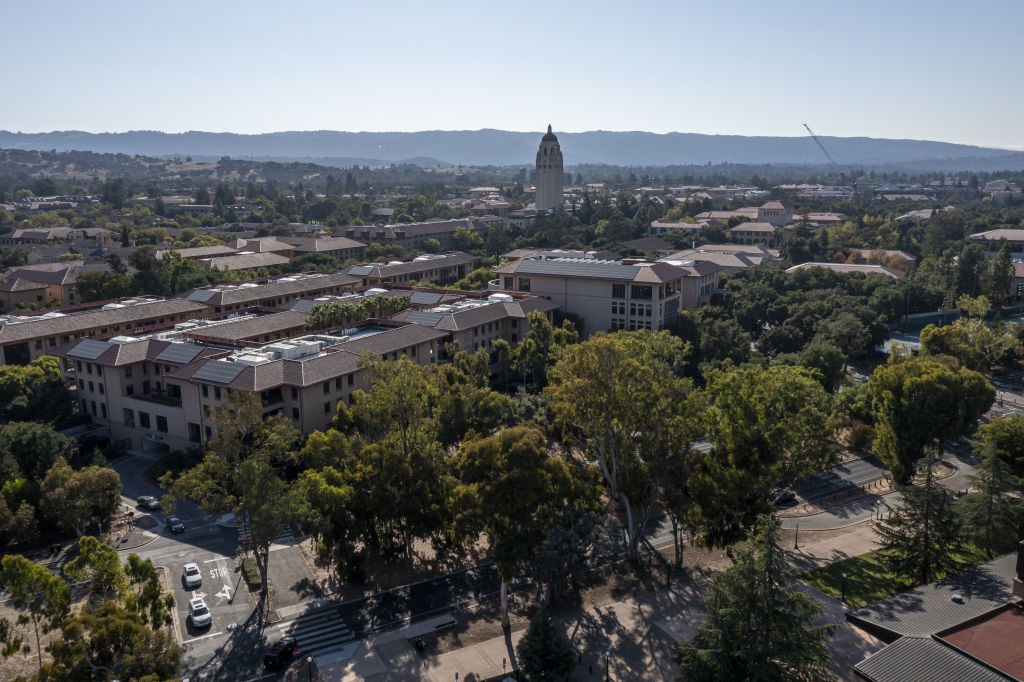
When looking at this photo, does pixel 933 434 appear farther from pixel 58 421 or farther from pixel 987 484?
pixel 58 421

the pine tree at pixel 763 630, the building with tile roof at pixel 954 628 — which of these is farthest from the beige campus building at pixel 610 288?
the pine tree at pixel 763 630

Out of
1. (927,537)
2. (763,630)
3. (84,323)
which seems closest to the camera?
(763,630)

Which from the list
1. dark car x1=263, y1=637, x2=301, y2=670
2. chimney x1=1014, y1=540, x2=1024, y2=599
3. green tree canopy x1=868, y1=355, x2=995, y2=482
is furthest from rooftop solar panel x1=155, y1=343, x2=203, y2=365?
chimney x1=1014, y1=540, x2=1024, y2=599

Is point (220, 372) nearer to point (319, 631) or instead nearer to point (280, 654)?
point (319, 631)

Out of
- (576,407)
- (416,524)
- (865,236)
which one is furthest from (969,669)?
(865,236)

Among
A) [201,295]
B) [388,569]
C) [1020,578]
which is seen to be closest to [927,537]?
[1020,578]

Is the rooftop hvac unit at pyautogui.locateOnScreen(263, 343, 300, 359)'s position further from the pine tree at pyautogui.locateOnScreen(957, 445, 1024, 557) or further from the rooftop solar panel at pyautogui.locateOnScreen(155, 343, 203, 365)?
the pine tree at pyautogui.locateOnScreen(957, 445, 1024, 557)
